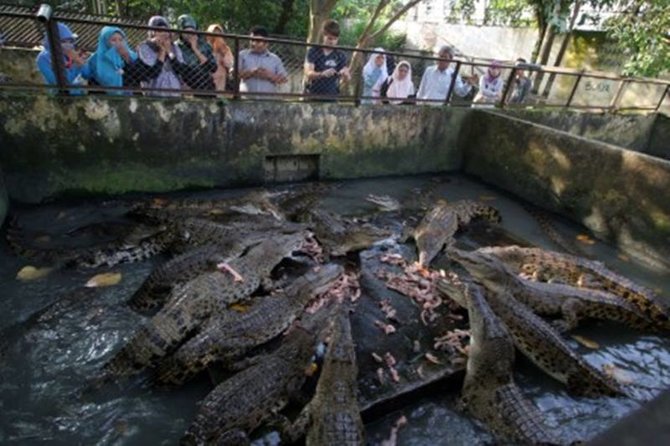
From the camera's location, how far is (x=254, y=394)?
9.82ft

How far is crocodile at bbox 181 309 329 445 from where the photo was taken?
2.79 meters

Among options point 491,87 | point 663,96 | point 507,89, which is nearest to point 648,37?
point 663,96

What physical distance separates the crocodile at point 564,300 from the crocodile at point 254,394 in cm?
214

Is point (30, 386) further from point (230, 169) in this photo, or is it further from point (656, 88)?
point (656, 88)

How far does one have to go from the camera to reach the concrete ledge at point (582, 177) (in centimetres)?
620

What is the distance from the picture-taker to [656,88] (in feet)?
38.7

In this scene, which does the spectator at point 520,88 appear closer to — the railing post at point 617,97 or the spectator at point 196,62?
the railing post at point 617,97

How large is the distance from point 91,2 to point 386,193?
14.7 meters

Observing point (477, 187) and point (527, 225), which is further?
point (477, 187)

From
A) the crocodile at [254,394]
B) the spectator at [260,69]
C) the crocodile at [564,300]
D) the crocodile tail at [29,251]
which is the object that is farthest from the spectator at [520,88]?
the crocodile tail at [29,251]

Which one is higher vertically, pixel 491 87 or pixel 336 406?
pixel 491 87

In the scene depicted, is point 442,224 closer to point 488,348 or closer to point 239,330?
point 488,348

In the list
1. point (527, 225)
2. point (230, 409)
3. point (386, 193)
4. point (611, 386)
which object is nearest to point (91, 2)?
point (386, 193)

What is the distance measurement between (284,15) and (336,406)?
46.9 ft
